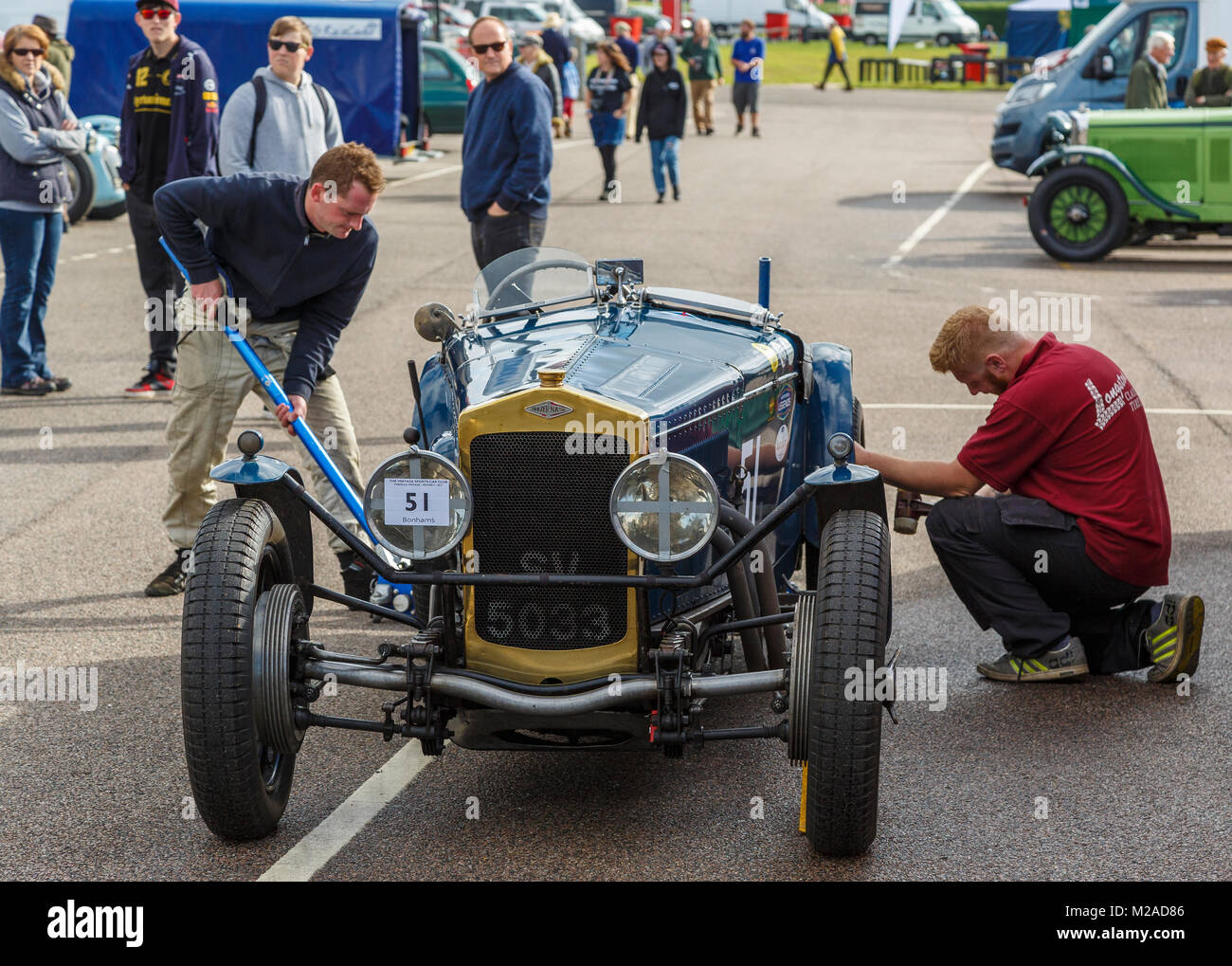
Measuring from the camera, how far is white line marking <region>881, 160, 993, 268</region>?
15.0 metres

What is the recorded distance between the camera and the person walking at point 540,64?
19250mm

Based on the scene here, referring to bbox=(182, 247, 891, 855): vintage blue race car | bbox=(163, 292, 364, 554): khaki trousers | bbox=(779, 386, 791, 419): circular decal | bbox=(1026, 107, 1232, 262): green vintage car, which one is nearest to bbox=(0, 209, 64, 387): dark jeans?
bbox=(163, 292, 364, 554): khaki trousers

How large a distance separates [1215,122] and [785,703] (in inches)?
466

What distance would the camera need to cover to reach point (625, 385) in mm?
4367

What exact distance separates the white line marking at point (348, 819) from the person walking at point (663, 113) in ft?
47.3

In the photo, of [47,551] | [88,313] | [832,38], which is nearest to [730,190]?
[88,313]

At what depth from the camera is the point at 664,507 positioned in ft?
13.3

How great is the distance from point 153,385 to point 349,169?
478 cm

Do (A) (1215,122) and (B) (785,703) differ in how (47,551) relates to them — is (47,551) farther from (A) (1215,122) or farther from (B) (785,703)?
(A) (1215,122)

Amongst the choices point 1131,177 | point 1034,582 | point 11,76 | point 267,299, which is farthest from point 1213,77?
point 267,299

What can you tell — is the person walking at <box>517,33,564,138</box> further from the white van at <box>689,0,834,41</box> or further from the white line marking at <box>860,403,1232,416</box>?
the white van at <box>689,0,834,41</box>

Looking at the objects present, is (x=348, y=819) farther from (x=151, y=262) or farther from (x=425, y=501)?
(x=151, y=262)

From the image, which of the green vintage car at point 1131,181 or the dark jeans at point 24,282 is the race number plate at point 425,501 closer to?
the dark jeans at point 24,282

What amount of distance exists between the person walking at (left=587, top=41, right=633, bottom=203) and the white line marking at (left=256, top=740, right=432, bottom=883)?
1421 centimetres
